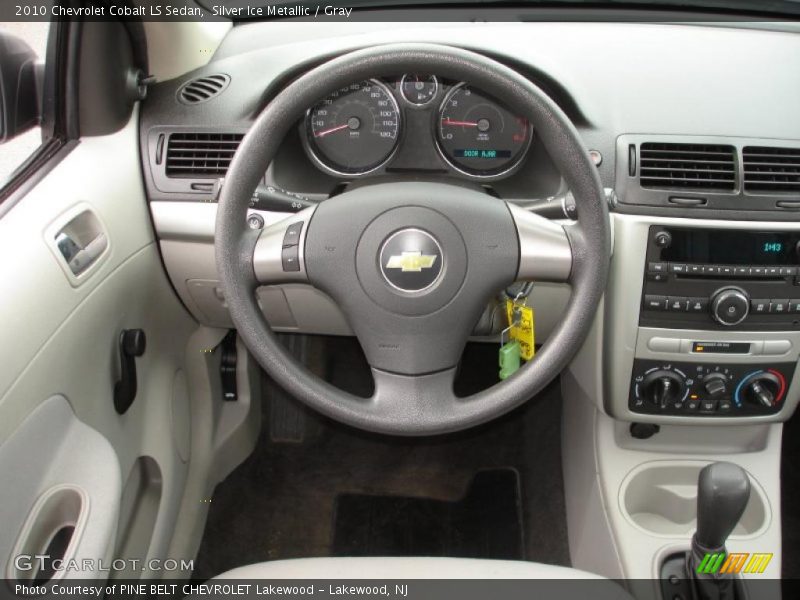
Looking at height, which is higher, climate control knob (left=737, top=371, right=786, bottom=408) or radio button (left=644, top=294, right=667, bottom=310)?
radio button (left=644, top=294, right=667, bottom=310)

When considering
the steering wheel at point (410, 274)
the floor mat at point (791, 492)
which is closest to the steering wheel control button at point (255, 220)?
the steering wheel at point (410, 274)

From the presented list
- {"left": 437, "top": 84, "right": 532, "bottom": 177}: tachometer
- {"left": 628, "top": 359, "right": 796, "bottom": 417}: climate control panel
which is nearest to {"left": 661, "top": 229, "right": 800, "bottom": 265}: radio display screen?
{"left": 628, "top": 359, "right": 796, "bottom": 417}: climate control panel

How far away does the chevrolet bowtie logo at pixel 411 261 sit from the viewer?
114cm

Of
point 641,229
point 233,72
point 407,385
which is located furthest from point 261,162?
point 641,229

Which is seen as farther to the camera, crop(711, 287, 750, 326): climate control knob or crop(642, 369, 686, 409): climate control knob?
crop(642, 369, 686, 409): climate control knob

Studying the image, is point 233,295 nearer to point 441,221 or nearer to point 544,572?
point 441,221

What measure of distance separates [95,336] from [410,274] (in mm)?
632

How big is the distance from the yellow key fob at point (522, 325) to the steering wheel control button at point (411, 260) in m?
0.18

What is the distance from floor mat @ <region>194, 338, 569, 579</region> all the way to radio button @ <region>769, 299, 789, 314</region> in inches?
34.3

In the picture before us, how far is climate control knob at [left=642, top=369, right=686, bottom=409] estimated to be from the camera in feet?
4.93

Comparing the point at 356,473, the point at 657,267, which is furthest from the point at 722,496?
the point at 356,473

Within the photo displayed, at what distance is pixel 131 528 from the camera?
5.05 ft

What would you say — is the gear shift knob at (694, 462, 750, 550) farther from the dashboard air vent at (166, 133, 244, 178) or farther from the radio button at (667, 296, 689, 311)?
the dashboard air vent at (166, 133, 244, 178)

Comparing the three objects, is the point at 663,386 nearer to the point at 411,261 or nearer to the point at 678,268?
the point at 678,268
